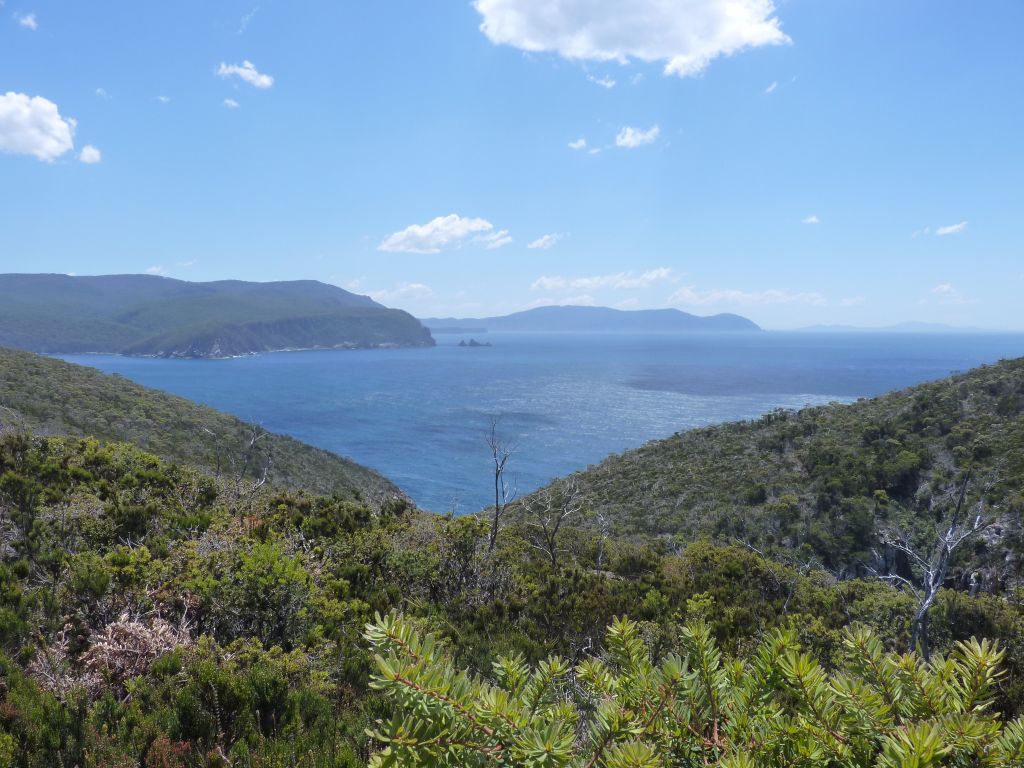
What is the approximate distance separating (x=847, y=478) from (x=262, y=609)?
28333 mm

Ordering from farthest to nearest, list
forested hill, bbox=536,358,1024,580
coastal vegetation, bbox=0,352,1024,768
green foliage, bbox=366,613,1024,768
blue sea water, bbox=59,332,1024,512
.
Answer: blue sea water, bbox=59,332,1024,512
forested hill, bbox=536,358,1024,580
coastal vegetation, bbox=0,352,1024,768
green foliage, bbox=366,613,1024,768

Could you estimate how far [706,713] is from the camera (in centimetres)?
163

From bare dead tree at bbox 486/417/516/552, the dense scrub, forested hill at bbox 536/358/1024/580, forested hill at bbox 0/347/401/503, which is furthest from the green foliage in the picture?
forested hill at bbox 0/347/401/503

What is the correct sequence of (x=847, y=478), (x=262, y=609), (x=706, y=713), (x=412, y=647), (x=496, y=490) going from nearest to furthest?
(x=412, y=647)
(x=706, y=713)
(x=262, y=609)
(x=496, y=490)
(x=847, y=478)

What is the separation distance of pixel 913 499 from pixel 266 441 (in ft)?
138

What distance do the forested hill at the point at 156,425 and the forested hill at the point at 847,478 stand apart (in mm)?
15796

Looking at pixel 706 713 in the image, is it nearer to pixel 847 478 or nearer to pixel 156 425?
pixel 847 478

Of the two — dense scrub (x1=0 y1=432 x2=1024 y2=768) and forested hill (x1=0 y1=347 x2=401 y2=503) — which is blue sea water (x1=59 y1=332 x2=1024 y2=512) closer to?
forested hill (x1=0 y1=347 x2=401 y2=503)

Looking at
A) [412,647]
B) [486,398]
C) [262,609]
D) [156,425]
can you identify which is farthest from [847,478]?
[486,398]

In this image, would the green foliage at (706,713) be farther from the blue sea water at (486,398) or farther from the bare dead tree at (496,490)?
the blue sea water at (486,398)

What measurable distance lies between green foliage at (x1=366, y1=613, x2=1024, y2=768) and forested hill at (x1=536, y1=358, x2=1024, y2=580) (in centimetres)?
1734

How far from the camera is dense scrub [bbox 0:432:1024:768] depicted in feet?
Answer: 10.2

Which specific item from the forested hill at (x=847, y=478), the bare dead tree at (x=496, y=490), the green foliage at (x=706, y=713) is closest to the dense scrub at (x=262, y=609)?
the green foliage at (x=706, y=713)

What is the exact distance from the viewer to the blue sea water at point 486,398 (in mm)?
58000
